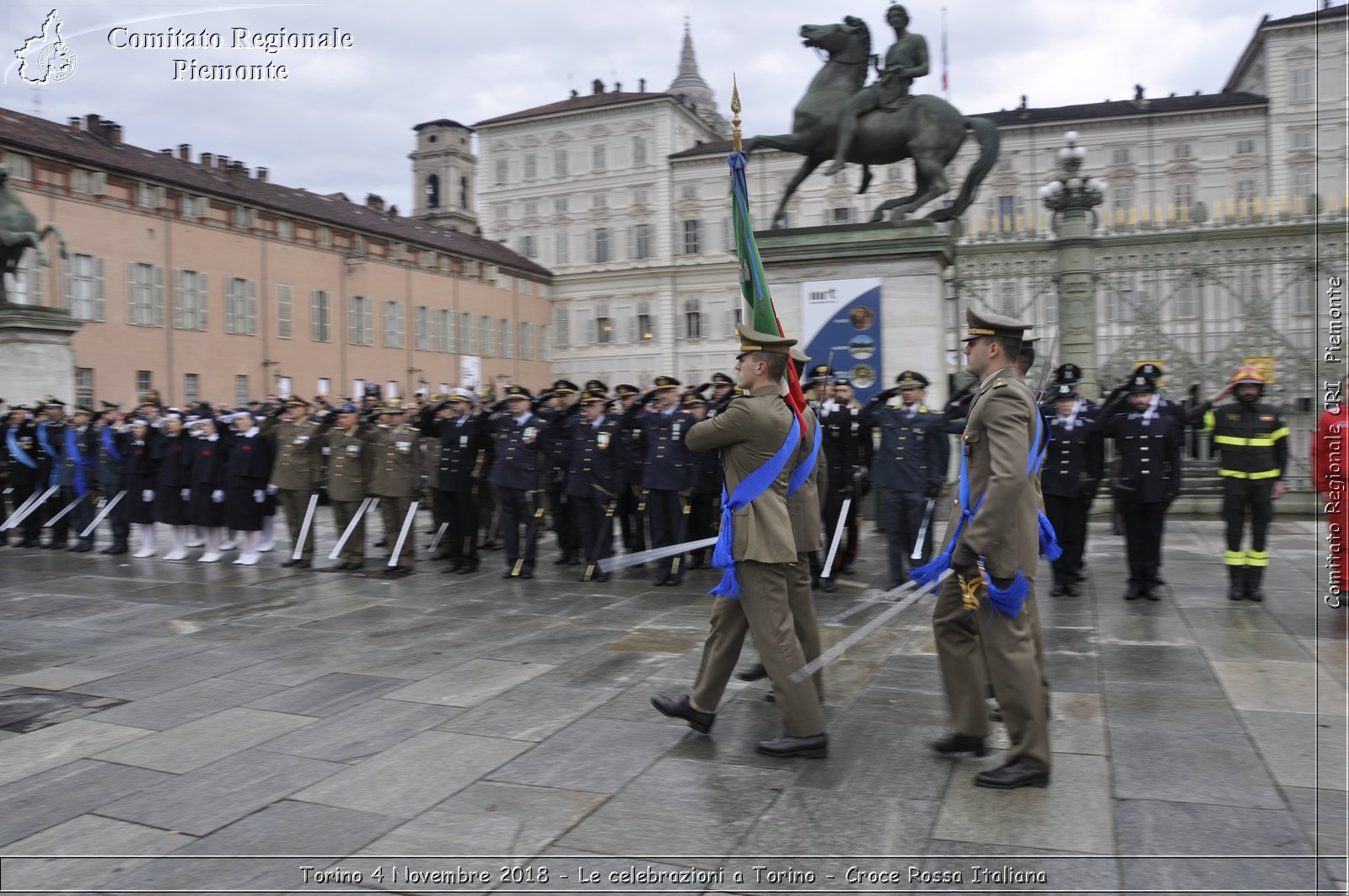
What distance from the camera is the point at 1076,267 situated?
49.6 ft

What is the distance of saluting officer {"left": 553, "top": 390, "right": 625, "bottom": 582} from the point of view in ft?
33.1

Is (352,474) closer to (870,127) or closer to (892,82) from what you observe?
(870,127)

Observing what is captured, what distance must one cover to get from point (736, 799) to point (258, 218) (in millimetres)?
39420

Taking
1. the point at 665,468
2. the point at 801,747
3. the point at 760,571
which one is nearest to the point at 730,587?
the point at 760,571

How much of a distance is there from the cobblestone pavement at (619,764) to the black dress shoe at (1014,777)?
0.16 feet

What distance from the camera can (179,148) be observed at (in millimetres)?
40281

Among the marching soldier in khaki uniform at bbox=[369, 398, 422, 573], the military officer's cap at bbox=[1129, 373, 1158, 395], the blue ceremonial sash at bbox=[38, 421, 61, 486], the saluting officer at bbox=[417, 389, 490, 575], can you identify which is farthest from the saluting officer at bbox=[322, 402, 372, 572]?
the military officer's cap at bbox=[1129, 373, 1158, 395]

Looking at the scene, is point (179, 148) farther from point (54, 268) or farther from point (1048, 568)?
point (1048, 568)

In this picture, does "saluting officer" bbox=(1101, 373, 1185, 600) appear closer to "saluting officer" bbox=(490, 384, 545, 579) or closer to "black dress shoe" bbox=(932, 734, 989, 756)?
"black dress shoe" bbox=(932, 734, 989, 756)

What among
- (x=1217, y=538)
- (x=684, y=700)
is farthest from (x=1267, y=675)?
(x=1217, y=538)

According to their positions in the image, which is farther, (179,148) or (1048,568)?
(179,148)

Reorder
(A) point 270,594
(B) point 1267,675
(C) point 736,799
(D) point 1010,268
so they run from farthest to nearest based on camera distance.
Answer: (D) point 1010,268 → (A) point 270,594 → (B) point 1267,675 → (C) point 736,799

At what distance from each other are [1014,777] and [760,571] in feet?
4.65

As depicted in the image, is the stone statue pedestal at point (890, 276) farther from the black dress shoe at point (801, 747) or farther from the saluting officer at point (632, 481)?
the black dress shoe at point (801, 747)
